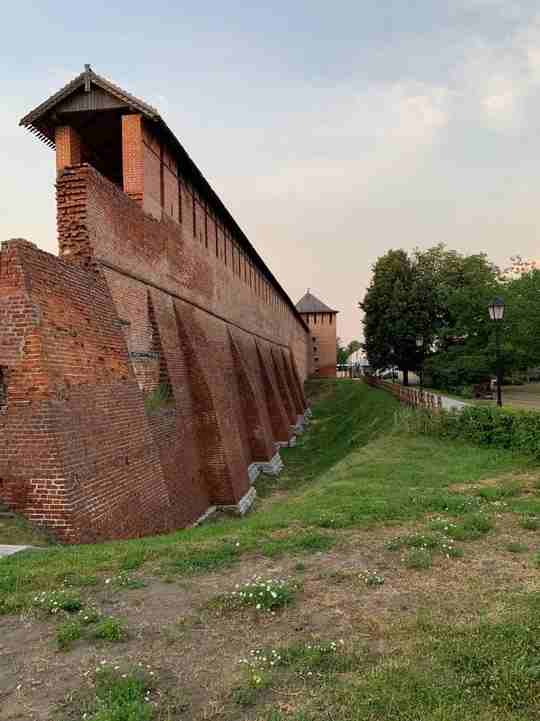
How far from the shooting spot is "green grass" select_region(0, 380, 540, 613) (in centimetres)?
471

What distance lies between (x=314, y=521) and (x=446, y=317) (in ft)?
104

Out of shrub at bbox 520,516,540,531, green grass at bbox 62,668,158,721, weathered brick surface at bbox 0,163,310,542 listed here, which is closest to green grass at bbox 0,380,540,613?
shrub at bbox 520,516,540,531

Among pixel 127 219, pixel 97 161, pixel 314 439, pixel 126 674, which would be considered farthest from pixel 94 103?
pixel 314 439

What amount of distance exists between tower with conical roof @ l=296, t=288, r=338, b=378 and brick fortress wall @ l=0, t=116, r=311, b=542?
42.4 metres

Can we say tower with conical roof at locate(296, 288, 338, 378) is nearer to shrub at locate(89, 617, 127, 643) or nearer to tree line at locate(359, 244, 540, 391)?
tree line at locate(359, 244, 540, 391)

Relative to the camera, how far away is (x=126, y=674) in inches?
116

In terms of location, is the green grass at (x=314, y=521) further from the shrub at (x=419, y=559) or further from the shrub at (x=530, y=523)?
the shrub at (x=419, y=559)

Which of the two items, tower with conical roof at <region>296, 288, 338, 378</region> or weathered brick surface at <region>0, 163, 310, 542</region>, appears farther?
tower with conical roof at <region>296, 288, 338, 378</region>

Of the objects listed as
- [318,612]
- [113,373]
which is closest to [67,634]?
[318,612]

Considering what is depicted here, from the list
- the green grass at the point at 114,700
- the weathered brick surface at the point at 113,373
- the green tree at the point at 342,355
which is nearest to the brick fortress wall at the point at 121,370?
the weathered brick surface at the point at 113,373

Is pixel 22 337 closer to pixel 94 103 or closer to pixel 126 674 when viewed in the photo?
pixel 126 674

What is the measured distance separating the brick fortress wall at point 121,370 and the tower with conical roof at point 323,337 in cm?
4238

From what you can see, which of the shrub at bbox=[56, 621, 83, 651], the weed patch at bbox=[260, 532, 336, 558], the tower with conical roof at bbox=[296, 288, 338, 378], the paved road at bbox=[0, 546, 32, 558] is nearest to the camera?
the shrub at bbox=[56, 621, 83, 651]

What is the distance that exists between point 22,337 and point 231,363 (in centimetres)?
1088
